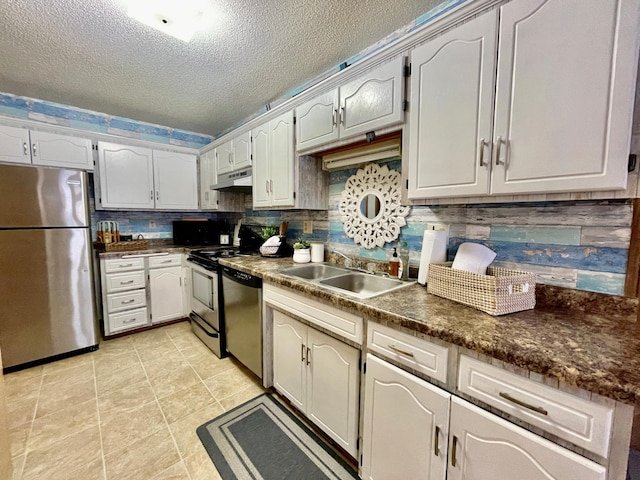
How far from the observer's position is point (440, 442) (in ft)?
3.04

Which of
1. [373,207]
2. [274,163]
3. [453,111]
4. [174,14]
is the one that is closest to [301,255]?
[373,207]

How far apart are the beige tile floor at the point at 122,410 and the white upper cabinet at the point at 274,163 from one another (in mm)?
1447

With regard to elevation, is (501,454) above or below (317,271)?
below

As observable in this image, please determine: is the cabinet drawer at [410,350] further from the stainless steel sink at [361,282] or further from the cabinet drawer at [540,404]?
the stainless steel sink at [361,282]

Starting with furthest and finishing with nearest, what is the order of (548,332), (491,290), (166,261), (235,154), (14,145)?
1. (166,261)
2. (235,154)
3. (14,145)
4. (491,290)
5. (548,332)

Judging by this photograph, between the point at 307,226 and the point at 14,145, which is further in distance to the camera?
the point at 307,226

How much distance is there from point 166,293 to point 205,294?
31.2 inches

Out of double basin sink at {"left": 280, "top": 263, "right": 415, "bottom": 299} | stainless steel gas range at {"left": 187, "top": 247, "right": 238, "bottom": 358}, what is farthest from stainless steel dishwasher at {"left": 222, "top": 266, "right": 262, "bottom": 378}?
double basin sink at {"left": 280, "top": 263, "right": 415, "bottom": 299}

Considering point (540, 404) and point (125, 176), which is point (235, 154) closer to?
point (125, 176)

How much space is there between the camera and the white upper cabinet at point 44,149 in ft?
7.40

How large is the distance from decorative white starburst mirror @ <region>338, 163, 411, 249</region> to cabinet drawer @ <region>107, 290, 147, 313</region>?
2.32 meters

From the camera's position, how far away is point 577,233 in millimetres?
1103

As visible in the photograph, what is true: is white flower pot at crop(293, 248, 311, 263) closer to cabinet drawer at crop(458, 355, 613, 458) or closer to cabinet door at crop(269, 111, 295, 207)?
cabinet door at crop(269, 111, 295, 207)

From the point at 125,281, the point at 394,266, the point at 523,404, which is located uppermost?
the point at 394,266
